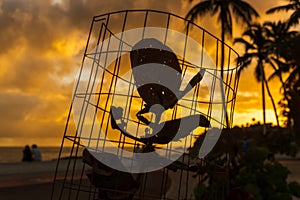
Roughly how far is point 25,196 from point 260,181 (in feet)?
19.2

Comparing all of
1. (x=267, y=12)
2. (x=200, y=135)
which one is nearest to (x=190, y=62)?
(x=200, y=135)

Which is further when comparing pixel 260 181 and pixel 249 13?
pixel 249 13

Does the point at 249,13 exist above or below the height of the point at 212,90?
above

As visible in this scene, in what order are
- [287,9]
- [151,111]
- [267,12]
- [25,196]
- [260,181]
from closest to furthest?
[151,111] < [260,181] < [25,196] < [287,9] < [267,12]

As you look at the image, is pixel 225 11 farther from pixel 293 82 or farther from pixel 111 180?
pixel 111 180

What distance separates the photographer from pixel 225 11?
1199 inches

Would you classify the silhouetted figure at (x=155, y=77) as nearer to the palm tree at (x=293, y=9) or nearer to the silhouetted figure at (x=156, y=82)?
the silhouetted figure at (x=156, y=82)

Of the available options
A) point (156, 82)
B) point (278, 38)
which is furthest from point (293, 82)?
point (156, 82)

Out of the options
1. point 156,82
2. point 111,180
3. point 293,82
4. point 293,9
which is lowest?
point 111,180

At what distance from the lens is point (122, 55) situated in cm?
195

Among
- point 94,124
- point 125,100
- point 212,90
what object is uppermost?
point 212,90

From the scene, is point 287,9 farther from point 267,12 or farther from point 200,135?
point 200,135

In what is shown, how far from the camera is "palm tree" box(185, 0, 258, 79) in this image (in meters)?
30.3

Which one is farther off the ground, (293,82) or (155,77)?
(293,82)
